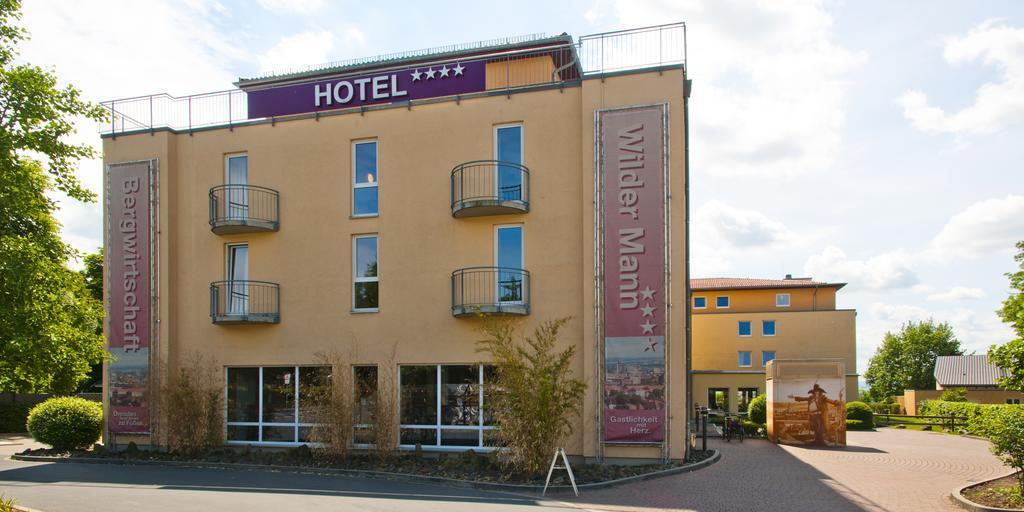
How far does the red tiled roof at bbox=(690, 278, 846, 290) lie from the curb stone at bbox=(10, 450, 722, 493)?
28766mm

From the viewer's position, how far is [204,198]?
19156mm

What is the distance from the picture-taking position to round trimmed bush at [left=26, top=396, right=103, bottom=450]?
1842cm

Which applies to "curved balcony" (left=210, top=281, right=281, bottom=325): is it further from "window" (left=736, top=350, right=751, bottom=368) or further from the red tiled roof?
"window" (left=736, top=350, right=751, bottom=368)

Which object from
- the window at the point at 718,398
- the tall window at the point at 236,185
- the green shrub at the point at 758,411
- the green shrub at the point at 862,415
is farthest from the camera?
the window at the point at 718,398

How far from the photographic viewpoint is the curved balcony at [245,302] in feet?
58.8

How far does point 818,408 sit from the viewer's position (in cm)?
2034

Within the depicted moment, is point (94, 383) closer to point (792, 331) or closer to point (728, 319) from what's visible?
point (728, 319)

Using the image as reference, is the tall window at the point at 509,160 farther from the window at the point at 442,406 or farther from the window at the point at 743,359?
the window at the point at 743,359

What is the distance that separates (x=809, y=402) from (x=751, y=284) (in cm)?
2528

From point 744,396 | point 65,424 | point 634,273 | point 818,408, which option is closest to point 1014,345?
point 634,273

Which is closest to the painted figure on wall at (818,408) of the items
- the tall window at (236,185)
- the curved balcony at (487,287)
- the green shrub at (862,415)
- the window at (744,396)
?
the green shrub at (862,415)

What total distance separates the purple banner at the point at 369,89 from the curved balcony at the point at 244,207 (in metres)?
2.13

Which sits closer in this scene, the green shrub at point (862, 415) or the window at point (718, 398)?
the green shrub at point (862, 415)

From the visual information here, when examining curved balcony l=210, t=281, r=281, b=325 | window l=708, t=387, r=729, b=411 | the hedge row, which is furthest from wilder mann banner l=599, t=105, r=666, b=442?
window l=708, t=387, r=729, b=411
